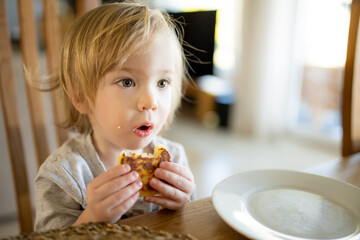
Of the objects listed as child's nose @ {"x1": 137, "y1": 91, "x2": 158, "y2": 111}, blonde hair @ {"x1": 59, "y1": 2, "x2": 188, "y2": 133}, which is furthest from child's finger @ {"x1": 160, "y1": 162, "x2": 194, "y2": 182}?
blonde hair @ {"x1": 59, "y1": 2, "x2": 188, "y2": 133}

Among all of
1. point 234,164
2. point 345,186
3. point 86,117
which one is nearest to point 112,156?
point 86,117

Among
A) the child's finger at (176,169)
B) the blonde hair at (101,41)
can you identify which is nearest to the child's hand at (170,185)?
the child's finger at (176,169)

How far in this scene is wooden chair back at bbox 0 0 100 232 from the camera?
33.9 inches

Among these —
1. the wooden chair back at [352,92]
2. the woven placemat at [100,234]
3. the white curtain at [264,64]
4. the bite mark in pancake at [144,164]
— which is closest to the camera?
the woven placemat at [100,234]

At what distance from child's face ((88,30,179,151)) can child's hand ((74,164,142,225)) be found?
0.13 m

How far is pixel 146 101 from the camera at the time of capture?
2.02 ft

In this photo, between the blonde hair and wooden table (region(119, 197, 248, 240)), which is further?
the blonde hair

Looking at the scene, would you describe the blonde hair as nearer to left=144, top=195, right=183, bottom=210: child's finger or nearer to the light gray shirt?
the light gray shirt

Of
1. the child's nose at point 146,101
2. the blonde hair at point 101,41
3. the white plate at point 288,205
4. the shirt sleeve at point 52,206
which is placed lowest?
the shirt sleeve at point 52,206

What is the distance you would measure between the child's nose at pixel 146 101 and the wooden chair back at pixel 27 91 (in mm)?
Answer: 440

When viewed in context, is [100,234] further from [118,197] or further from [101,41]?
[101,41]

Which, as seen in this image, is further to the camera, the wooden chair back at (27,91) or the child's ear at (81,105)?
the wooden chair back at (27,91)

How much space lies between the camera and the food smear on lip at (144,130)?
653mm

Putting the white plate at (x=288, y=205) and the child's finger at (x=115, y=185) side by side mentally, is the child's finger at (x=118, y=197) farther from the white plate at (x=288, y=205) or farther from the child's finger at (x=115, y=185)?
the white plate at (x=288, y=205)
